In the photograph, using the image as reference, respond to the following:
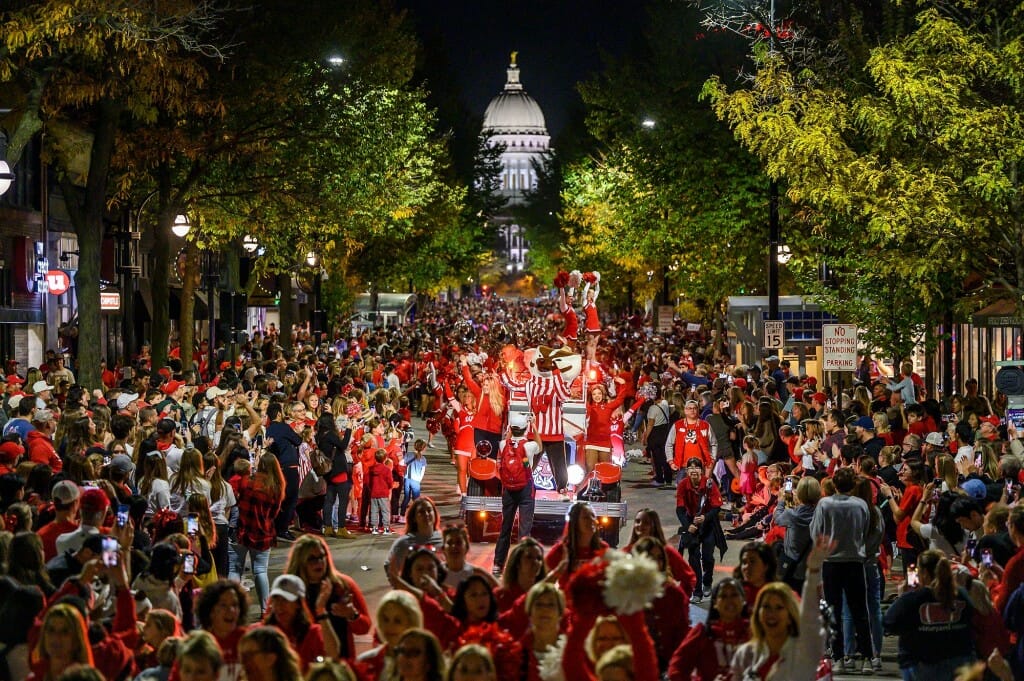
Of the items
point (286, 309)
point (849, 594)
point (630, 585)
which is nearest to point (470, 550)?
point (849, 594)

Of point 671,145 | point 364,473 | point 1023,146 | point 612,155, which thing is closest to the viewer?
point 1023,146

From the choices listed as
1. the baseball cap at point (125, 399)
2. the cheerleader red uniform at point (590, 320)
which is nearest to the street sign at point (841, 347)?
the cheerleader red uniform at point (590, 320)

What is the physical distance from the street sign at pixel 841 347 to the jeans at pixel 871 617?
12.0 metres

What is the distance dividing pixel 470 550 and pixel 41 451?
15.7 ft

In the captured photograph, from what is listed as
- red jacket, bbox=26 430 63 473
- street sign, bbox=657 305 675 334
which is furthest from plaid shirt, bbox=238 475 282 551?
street sign, bbox=657 305 675 334

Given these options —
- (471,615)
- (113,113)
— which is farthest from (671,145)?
(471,615)

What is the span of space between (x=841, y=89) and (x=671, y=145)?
50.2 ft

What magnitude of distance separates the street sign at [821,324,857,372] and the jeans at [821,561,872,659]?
12.2m

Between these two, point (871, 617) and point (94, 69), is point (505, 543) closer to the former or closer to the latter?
point (871, 617)

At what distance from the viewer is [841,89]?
790 inches

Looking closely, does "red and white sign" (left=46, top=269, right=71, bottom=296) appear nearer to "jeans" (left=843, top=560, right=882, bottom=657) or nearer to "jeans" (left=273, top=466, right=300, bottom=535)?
"jeans" (left=273, top=466, right=300, bottom=535)

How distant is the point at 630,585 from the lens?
289 inches

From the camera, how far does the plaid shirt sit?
13.3 metres

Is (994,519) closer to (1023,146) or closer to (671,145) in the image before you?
(1023,146)
